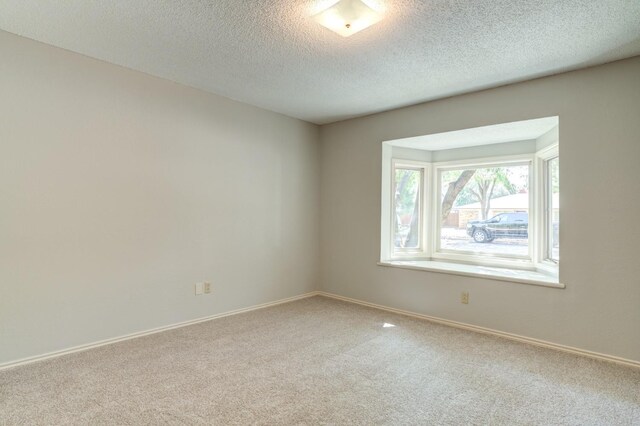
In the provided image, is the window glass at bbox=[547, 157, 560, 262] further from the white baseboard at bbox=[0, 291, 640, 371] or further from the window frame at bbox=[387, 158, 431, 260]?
the window frame at bbox=[387, 158, 431, 260]

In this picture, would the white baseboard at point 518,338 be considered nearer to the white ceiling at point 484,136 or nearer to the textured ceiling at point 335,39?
the white ceiling at point 484,136

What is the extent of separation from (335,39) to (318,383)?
7.83 ft

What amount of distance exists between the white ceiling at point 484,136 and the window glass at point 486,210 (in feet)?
1.20

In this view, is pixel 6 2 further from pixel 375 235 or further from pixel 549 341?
pixel 549 341

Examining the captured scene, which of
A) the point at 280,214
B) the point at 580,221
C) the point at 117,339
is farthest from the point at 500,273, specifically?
the point at 117,339

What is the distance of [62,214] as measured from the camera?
2738 millimetres

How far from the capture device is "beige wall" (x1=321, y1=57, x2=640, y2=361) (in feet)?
8.84

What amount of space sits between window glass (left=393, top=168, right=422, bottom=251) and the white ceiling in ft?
1.33

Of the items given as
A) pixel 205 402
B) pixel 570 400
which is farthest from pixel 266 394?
pixel 570 400

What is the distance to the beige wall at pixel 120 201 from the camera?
2.56 metres

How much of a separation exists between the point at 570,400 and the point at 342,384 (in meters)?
1.41

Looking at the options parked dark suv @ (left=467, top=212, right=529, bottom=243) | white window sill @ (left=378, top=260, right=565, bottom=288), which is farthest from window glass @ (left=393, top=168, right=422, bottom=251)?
parked dark suv @ (left=467, top=212, right=529, bottom=243)

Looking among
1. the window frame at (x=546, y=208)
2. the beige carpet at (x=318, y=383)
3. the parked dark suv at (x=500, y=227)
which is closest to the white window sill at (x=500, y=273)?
the window frame at (x=546, y=208)

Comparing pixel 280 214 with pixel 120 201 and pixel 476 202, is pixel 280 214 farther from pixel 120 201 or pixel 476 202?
pixel 476 202
